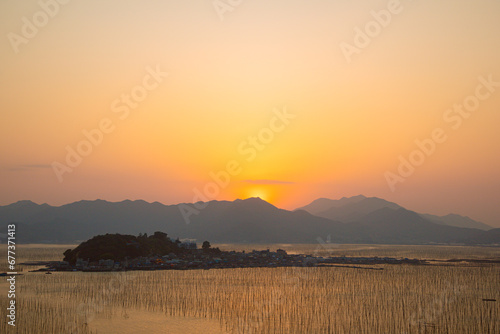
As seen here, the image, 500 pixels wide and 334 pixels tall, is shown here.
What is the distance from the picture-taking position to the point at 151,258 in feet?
208

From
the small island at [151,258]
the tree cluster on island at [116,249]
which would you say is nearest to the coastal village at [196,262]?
the small island at [151,258]

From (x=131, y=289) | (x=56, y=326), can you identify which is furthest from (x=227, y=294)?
(x=56, y=326)

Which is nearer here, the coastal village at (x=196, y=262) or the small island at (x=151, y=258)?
the coastal village at (x=196, y=262)

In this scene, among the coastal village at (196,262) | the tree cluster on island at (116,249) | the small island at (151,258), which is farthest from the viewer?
the tree cluster on island at (116,249)

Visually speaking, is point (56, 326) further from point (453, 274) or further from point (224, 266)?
point (453, 274)

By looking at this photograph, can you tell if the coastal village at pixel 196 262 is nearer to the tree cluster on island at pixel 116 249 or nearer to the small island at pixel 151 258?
the small island at pixel 151 258

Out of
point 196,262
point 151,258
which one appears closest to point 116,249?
point 151,258

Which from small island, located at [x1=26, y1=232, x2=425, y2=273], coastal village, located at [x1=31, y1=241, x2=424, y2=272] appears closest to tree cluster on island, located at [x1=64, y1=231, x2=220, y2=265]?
small island, located at [x1=26, y1=232, x2=425, y2=273]

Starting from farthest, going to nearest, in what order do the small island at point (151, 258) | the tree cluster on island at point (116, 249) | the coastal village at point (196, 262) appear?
the tree cluster on island at point (116, 249) → the small island at point (151, 258) → the coastal village at point (196, 262)

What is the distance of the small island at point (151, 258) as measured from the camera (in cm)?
5822

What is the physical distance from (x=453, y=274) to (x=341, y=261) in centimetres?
2100

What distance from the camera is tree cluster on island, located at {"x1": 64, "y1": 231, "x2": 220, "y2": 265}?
6231 centimetres

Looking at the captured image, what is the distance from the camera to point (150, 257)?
6481 centimetres

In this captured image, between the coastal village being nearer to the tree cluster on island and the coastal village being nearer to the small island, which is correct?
the small island
